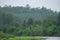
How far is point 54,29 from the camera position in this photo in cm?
1233

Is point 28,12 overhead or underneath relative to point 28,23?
overhead

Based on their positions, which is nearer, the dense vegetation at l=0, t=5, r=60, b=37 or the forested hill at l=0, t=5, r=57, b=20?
the dense vegetation at l=0, t=5, r=60, b=37

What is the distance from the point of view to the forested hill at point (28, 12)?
1326 centimetres

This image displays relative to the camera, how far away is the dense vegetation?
1148 centimetres

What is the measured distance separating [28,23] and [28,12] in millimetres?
2496

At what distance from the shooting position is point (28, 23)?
12203mm

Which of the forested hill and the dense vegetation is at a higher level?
the forested hill

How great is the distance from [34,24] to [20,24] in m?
1.02

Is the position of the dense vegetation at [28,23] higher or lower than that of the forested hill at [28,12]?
lower

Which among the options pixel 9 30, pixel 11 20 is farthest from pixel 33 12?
pixel 9 30

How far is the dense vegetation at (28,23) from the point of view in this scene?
11.5 meters

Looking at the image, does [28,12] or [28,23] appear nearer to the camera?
[28,23]

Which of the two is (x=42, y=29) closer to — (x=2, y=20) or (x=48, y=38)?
(x=48, y=38)

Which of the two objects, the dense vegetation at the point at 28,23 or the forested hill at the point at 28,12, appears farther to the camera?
the forested hill at the point at 28,12
